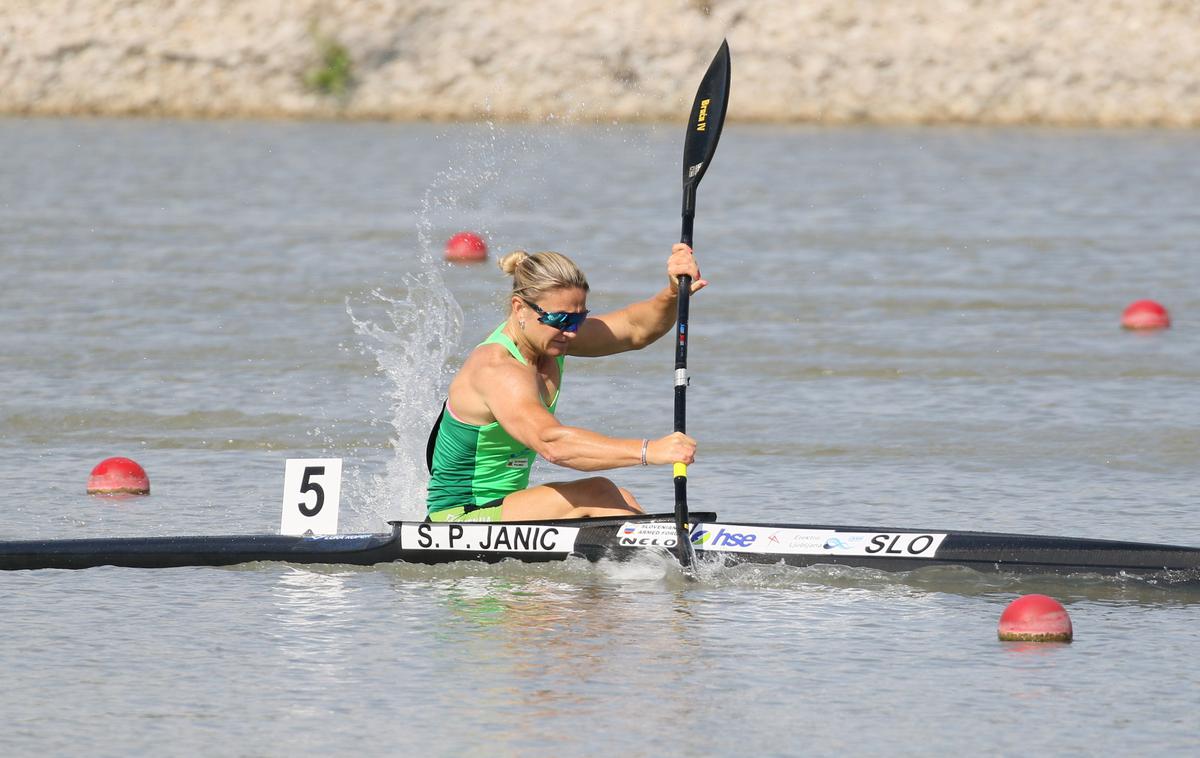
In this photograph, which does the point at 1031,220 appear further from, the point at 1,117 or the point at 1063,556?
the point at 1,117

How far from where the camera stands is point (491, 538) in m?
8.01

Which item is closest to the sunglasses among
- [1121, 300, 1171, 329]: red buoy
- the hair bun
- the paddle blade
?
the hair bun

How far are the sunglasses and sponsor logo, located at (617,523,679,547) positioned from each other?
0.88 m

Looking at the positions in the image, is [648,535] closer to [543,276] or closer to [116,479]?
[543,276]

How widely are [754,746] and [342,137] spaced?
28380mm

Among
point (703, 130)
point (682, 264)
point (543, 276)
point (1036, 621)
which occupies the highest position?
point (703, 130)

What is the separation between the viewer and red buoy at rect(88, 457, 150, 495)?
9711mm

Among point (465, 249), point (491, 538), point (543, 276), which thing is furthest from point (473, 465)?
point (465, 249)

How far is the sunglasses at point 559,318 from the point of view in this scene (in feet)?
25.0

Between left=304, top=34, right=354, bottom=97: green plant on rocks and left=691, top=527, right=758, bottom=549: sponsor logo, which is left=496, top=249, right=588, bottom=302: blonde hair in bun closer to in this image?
left=691, top=527, right=758, bottom=549: sponsor logo

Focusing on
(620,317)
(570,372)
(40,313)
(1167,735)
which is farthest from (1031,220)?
(1167,735)

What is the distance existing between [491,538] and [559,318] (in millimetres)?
1002

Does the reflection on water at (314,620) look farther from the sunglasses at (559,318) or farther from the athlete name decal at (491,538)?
the sunglasses at (559,318)

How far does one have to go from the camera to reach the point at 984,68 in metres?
35.9
